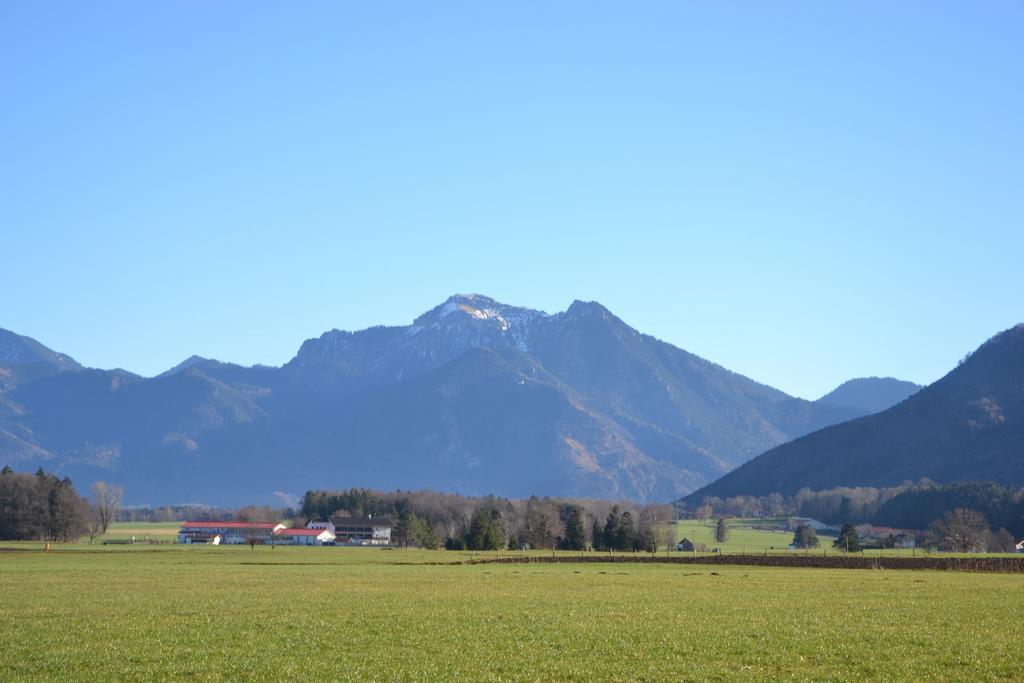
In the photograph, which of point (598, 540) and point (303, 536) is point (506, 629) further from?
point (303, 536)

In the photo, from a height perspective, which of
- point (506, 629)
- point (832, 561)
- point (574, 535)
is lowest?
point (506, 629)

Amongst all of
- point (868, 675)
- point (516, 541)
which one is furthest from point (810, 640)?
point (516, 541)

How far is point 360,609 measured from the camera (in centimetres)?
4878

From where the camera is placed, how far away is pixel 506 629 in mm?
40844

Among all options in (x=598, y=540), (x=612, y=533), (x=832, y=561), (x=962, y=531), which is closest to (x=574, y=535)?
(x=598, y=540)

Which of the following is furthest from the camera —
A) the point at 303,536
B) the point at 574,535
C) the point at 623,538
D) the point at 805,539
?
the point at 303,536

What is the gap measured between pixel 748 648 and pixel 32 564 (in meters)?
70.6

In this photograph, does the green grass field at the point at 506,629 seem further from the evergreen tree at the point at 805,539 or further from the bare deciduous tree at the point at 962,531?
the evergreen tree at the point at 805,539

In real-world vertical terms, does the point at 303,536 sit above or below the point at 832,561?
above

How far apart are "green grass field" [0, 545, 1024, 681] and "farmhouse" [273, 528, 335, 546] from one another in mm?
118007

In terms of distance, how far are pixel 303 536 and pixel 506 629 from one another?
156m

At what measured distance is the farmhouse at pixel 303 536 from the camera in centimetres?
18825

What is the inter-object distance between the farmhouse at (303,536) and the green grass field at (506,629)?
4646 inches

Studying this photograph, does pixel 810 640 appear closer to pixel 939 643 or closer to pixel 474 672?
pixel 939 643
